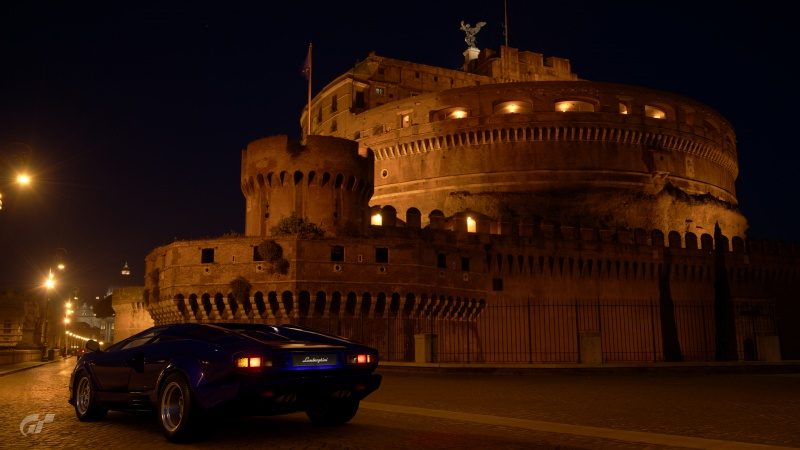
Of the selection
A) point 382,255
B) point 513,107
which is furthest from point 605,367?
point 513,107

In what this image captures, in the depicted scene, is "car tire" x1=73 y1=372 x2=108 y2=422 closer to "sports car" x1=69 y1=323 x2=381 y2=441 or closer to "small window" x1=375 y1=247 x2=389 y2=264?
"sports car" x1=69 y1=323 x2=381 y2=441

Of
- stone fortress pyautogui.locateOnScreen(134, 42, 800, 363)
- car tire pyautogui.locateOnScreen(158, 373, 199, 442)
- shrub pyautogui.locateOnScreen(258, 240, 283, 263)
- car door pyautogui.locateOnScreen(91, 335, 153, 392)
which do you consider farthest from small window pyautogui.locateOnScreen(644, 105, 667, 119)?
car tire pyautogui.locateOnScreen(158, 373, 199, 442)

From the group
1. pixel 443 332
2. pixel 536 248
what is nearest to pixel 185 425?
pixel 443 332

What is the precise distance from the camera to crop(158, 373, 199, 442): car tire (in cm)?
705

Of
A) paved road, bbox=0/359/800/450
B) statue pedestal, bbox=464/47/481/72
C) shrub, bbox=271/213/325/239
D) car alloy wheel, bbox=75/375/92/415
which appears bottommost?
paved road, bbox=0/359/800/450

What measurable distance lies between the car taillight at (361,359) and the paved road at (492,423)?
2.64ft

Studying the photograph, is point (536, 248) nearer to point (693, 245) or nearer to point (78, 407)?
point (693, 245)

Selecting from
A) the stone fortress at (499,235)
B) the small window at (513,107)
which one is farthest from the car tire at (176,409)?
the small window at (513,107)

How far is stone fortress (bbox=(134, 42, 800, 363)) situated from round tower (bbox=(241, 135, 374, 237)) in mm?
79

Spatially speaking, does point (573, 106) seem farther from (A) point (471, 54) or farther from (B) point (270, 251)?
(B) point (270, 251)

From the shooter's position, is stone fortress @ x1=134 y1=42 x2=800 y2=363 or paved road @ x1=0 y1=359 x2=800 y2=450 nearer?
paved road @ x1=0 y1=359 x2=800 y2=450

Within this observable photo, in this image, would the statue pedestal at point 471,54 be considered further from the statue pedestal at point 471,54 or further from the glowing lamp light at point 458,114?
the glowing lamp light at point 458,114

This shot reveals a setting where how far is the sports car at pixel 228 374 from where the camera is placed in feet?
Answer: 22.7

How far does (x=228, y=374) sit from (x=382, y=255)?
80.1ft
